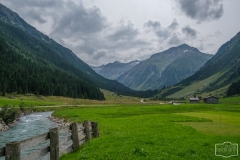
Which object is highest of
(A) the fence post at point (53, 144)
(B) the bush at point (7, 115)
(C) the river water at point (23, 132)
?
(A) the fence post at point (53, 144)

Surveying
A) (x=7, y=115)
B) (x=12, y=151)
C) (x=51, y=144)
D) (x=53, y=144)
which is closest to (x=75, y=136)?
(x=53, y=144)

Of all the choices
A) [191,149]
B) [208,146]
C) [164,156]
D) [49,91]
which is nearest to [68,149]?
[164,156]

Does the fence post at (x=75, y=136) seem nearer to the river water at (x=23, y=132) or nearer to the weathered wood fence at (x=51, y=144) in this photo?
the weathered wood fence at (x=51, y=144)

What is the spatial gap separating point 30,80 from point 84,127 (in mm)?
165934

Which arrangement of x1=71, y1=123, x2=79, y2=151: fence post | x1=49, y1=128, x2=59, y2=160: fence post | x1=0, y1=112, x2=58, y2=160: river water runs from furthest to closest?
1. x1=0, y1=112, x2=58, y2=160: river water
2. x1=71, y1=123, x2=79, y2=151: fence post
3. x1=49, y1=128, x2=59, y2=160: fence post

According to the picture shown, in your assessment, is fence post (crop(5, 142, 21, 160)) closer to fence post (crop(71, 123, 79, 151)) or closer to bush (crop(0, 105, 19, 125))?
fence post (crop(71, 123, 79, 151))

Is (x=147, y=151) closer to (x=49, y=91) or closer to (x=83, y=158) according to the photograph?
(x=83, y=158)

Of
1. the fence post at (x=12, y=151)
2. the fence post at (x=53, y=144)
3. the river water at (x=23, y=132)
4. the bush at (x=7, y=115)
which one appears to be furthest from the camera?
the bush at (x=7, y=115)

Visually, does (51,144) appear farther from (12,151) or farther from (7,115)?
(7,115)

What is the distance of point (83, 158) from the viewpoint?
49.2 ft

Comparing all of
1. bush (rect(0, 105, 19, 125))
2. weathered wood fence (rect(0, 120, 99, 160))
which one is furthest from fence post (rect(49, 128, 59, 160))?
bush (rect(0, 105, 19, 125))

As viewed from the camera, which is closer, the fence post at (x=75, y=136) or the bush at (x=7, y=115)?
the fence post at (x=75, y=136)

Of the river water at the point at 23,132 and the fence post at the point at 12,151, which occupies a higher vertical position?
the fence post at the point at 12,151

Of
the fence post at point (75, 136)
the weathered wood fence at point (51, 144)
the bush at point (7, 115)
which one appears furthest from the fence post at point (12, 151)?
the bush at point (7, 115)
